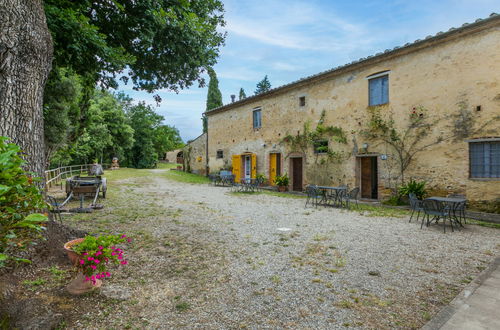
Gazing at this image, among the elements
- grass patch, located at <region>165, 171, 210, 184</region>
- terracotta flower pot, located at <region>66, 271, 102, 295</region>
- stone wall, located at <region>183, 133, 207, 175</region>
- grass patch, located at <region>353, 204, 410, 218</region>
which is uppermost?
stone wall, located at <region>183, 133, 207, 175</region>

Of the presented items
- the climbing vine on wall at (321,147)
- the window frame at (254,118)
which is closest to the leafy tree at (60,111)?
the window frame at (254,118)

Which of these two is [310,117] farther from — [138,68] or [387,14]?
[138,68]

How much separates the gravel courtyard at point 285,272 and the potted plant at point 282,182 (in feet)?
22.9

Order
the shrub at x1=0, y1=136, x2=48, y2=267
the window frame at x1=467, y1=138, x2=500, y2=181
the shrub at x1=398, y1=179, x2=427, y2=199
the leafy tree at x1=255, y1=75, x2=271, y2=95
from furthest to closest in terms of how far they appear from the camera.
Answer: the leafy tree at x1=255, y1=75, x2=271, y2=95 → the shrub at x1=398, y1=179, x2=427, y2=199 → the window frame at x1=467, y1=138, x2=500, y2=181 → the shrub at x1=0, y1=136, x2=48, y2=267

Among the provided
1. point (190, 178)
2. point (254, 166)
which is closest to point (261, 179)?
point (254, 166)

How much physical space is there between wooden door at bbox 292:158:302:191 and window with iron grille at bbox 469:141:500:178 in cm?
734

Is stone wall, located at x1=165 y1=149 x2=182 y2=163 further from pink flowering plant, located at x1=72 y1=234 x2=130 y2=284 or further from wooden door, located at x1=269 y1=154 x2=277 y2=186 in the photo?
pink flowering plant, located at x1=72 y1=234 x2=130 y2=284

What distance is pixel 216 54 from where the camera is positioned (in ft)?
22.5

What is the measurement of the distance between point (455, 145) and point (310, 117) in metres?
6.10

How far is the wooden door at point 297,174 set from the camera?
45.6 ft

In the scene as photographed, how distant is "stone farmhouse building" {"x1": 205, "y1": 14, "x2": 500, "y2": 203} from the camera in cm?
758

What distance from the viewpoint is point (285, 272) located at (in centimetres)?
348

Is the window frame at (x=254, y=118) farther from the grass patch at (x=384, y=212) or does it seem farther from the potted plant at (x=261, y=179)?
the grass patch at (x=384, y=212)

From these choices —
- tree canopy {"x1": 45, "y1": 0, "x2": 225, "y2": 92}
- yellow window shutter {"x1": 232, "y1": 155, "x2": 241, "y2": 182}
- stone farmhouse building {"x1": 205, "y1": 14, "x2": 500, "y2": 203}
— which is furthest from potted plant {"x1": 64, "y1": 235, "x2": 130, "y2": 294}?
yellow window shutter {"x1": 232, "y1": 155, "x2": 241, "y2": 182}
